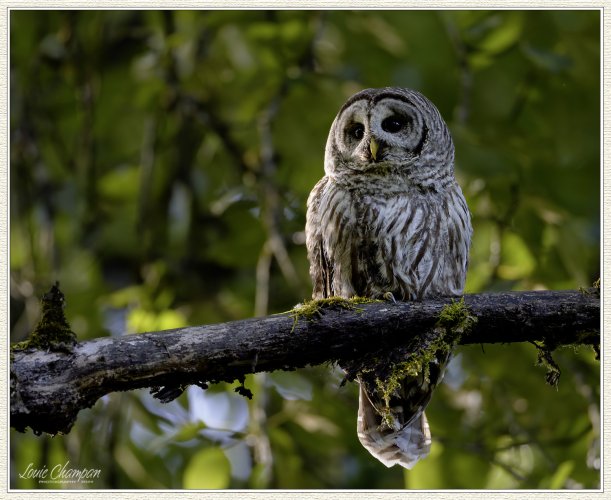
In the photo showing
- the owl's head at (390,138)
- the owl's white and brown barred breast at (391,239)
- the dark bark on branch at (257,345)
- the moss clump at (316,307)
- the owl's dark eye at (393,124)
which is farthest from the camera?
the owl's dark eye at (393,124)

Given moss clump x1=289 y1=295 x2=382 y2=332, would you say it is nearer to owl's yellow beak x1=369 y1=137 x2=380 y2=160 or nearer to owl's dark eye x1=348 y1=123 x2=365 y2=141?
owl's yellow beak x1=369 y1=137 x2=380 y2=160

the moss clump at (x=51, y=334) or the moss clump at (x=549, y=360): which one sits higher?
the moss clump at (x=51, y=334)

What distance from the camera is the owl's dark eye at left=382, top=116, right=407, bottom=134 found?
331 centimetres

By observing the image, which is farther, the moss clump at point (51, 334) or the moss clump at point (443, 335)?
the moss clump at point (443, 335)

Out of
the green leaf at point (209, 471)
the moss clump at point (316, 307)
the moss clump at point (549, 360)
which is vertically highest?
the moss clump at point (316, 307)

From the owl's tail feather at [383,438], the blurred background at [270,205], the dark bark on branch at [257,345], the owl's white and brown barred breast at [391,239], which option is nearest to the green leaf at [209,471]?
the blurred background at [270,205]

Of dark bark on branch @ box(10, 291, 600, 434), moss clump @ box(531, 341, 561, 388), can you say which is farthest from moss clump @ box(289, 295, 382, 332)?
moss clump @ box(531, 341, 561, 388)

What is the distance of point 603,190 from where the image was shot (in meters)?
3.04

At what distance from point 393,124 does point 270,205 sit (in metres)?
0.96

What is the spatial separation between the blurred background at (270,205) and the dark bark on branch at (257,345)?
1.34m

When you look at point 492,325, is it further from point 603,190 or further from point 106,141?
point 106,141

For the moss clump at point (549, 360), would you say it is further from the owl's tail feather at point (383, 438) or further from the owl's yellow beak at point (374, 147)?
the owl's yellow beak at point (374, 147)

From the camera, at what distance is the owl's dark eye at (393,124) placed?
3312 millimetres

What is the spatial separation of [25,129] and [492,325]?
10.0 feet
